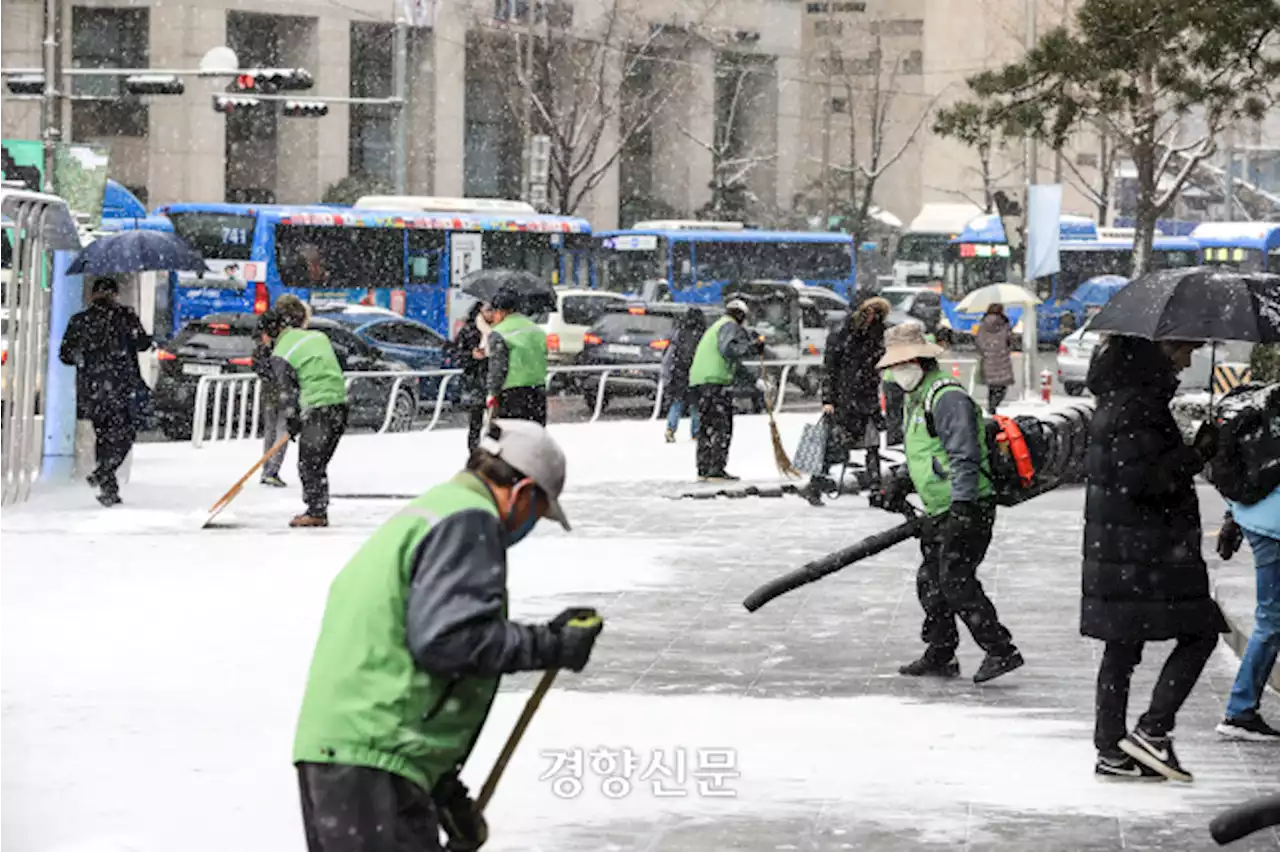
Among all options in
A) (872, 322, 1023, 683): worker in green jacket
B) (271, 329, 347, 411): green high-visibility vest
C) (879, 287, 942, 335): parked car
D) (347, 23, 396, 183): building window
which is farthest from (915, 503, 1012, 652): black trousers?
(347, 23, 396, 183): building window

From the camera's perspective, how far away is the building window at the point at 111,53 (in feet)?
182

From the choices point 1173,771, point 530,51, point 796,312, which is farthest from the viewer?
point 530,51

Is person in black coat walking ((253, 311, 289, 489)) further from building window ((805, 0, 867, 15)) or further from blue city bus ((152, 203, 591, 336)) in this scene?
building window ((805, 0, 867, 15))

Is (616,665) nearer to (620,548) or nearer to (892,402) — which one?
(620,548)

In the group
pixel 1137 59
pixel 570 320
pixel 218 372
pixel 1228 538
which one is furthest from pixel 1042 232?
pixel 1228 538

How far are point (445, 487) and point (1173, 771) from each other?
439 cm

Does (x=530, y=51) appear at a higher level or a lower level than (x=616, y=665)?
higher

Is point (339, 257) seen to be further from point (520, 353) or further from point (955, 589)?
point (955, 589)

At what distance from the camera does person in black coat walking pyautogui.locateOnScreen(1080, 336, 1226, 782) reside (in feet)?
26.5

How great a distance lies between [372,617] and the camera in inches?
178

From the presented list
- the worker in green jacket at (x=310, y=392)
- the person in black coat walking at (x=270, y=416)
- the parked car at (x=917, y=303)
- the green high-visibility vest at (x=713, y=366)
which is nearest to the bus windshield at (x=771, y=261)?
the parked car at (x=917, y=303)

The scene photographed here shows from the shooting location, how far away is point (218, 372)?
1072 inches

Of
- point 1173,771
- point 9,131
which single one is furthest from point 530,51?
point 1173,771

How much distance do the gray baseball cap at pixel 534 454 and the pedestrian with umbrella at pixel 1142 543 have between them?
3.78 meters
